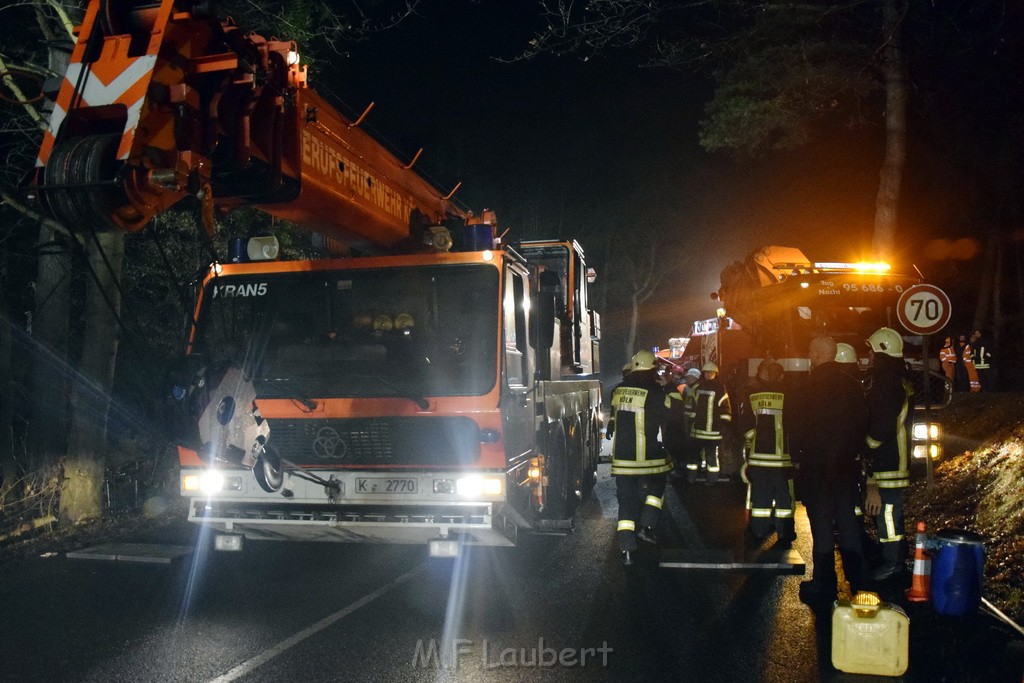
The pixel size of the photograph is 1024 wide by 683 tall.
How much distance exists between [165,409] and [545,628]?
2.67 m

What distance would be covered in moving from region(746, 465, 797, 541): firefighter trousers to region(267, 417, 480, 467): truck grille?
121 inches

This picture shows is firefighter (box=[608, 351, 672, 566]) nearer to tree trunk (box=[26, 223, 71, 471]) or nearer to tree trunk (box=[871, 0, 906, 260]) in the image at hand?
tree trunk (box=[26, 223, 71, 471])

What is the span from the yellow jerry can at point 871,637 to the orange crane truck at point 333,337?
2355 mm

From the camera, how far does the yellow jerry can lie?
4.75 metres

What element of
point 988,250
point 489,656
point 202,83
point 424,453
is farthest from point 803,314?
point 988,250

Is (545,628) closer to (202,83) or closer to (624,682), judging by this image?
(624,682)

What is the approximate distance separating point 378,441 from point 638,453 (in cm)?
232

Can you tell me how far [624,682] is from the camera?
15.5ft

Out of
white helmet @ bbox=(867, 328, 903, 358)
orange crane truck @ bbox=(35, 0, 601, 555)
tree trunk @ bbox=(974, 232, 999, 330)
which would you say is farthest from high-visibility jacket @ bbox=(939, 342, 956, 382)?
orange crane truck @ bbox=(35, 0, 601, 555)

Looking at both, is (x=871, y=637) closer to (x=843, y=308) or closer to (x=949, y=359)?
(x=843, y=308)

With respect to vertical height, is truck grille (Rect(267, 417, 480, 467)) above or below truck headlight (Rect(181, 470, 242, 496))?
above

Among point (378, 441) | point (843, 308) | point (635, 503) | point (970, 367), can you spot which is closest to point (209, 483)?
point (378, 441)

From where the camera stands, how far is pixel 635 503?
7.56 meters

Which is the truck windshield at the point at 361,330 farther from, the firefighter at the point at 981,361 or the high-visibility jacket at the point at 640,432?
the firefighter at the point at 981,361
